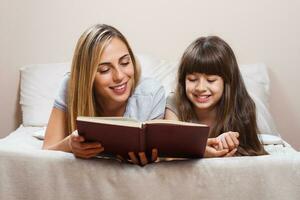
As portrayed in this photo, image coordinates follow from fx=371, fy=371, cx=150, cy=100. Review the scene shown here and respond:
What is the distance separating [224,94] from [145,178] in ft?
1.82

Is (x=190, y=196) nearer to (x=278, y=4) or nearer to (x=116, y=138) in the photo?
(x=116, y=138)

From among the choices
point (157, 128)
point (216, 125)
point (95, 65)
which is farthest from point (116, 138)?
point (216, 125)

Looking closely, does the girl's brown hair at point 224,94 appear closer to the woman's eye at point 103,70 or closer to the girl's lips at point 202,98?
the girl's lips at point 202,98

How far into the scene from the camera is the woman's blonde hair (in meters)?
1.13

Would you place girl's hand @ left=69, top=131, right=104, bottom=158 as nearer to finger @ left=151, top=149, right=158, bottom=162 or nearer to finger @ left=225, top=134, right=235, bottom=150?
finger @ left=151, top=149, right=158, bottom=162

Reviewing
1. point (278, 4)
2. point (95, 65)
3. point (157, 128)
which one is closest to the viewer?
point (157, 128)

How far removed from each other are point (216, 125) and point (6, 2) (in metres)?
1.26

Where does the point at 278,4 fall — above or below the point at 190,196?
above

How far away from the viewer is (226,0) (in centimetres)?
181

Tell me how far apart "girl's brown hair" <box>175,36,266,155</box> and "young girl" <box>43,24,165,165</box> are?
0.40 ft

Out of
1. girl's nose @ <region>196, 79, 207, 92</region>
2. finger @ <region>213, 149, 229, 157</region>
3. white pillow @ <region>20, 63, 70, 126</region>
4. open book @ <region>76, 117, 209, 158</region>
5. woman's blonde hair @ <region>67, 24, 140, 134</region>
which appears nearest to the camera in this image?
open book @ <region>76, 117, 209, 158</region>

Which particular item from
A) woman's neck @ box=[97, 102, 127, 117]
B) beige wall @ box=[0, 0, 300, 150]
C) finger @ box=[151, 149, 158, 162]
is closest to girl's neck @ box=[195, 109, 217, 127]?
woman's neck @ box=[97, 102, 127, 117]

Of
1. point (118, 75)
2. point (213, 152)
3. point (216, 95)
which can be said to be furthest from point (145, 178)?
point (216, 95)

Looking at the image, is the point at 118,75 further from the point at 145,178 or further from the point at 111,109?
the point at 145,178
